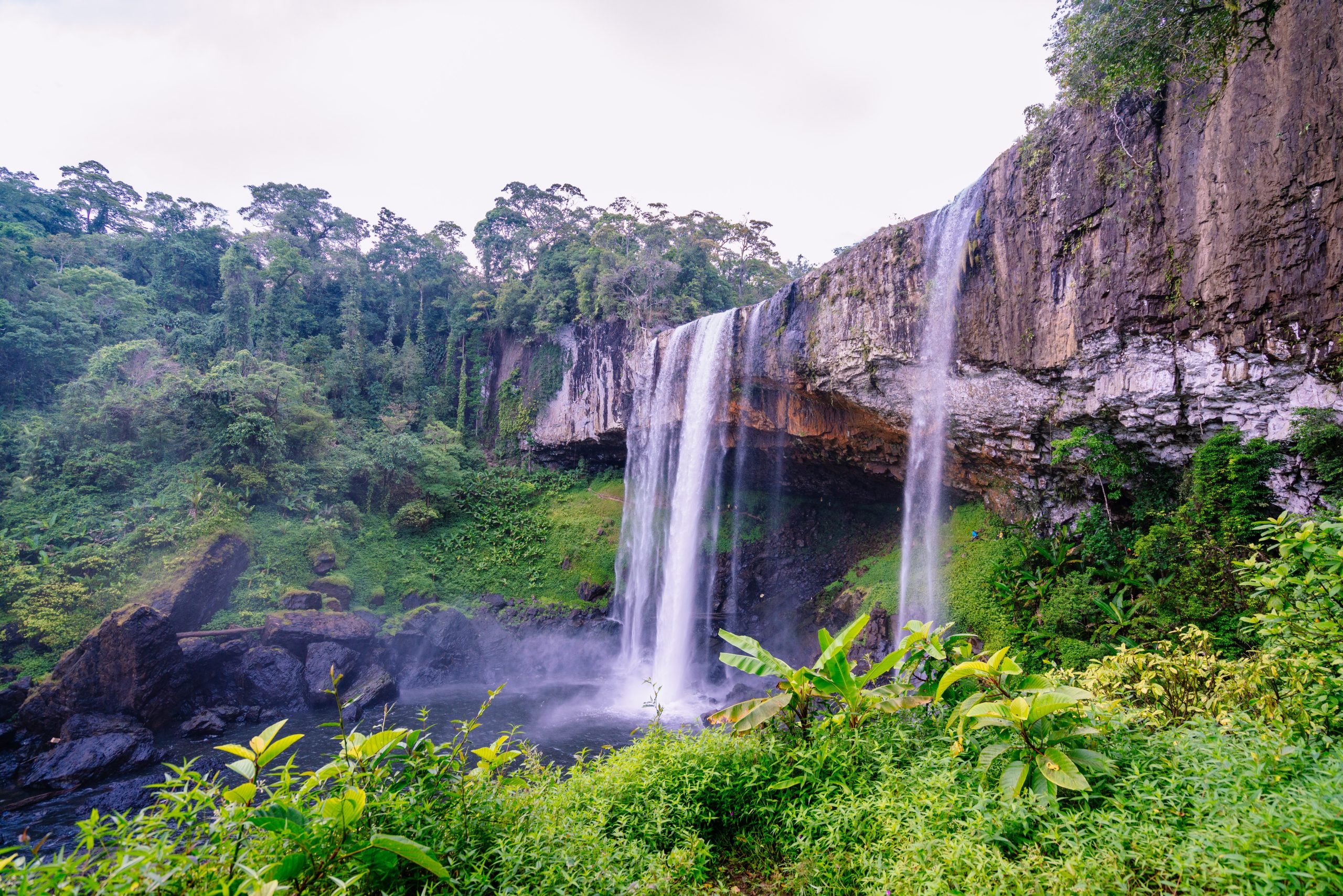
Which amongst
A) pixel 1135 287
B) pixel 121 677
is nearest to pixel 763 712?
pixel 1135 287

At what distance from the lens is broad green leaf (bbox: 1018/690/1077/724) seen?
9.76 feet

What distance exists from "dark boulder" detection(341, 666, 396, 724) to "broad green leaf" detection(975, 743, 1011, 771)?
11.8 metres

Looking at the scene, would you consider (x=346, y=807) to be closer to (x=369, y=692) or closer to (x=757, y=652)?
(x=757, y=652)

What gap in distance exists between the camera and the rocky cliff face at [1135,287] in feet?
19.6

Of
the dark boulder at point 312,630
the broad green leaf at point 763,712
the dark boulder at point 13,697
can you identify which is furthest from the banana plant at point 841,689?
the dark boulder at point 13,697

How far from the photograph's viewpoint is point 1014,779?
2912mm

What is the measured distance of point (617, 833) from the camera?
3150 millimetres

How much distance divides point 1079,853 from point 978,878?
1.37 feet

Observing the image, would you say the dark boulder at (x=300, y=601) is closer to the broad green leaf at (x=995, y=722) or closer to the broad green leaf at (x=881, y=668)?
the broad green leaf at (x=881, y=668)

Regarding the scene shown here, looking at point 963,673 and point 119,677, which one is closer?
point 963,673

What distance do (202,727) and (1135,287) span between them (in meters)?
16.9

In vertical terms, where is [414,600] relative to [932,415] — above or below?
below

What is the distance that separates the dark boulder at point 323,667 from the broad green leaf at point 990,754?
41.5ft

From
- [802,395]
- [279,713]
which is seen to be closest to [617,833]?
[802,395]
